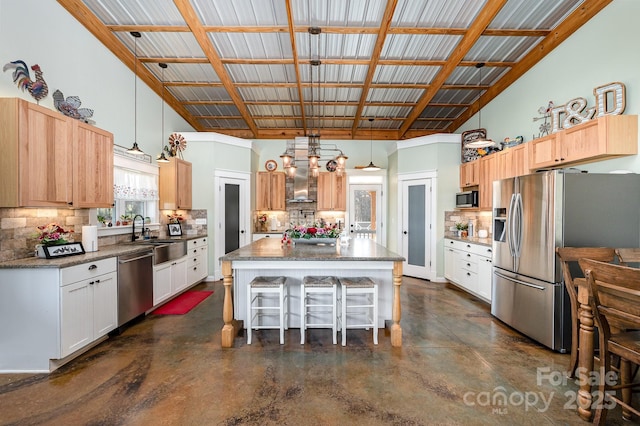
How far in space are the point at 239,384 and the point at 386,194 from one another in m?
5.90

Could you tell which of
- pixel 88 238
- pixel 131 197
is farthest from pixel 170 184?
pixel 88 238

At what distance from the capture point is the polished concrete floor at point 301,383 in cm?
198

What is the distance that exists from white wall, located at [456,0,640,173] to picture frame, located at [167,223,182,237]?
21.3ft

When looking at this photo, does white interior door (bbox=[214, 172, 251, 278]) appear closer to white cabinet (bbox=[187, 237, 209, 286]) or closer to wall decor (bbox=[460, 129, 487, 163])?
white cabinet (bbox=[187, 237, 209, 286])

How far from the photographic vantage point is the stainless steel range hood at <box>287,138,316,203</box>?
18.6ft

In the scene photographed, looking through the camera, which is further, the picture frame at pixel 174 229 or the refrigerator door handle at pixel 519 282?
the picture frame at pixel 174 229

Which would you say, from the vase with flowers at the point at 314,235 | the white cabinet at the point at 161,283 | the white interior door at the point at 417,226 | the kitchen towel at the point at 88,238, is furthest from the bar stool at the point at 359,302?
the kitchen towel at the point at 88,238

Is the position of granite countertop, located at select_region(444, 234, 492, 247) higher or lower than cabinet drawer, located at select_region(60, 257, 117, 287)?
higher

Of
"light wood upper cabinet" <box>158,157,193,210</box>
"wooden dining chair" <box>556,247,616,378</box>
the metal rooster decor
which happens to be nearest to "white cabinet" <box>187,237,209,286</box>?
"light wood upper cabinet" <box>158,157,193,210</box>

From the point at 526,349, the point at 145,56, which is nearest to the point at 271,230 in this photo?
the point at 145,56

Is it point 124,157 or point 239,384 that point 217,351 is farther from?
point 124,157

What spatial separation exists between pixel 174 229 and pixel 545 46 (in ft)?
22.8

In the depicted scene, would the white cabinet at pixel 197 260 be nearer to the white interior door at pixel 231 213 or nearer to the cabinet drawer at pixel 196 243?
the cabinet drawer at pixel 196 243

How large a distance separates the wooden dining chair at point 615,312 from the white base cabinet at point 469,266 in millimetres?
2449
